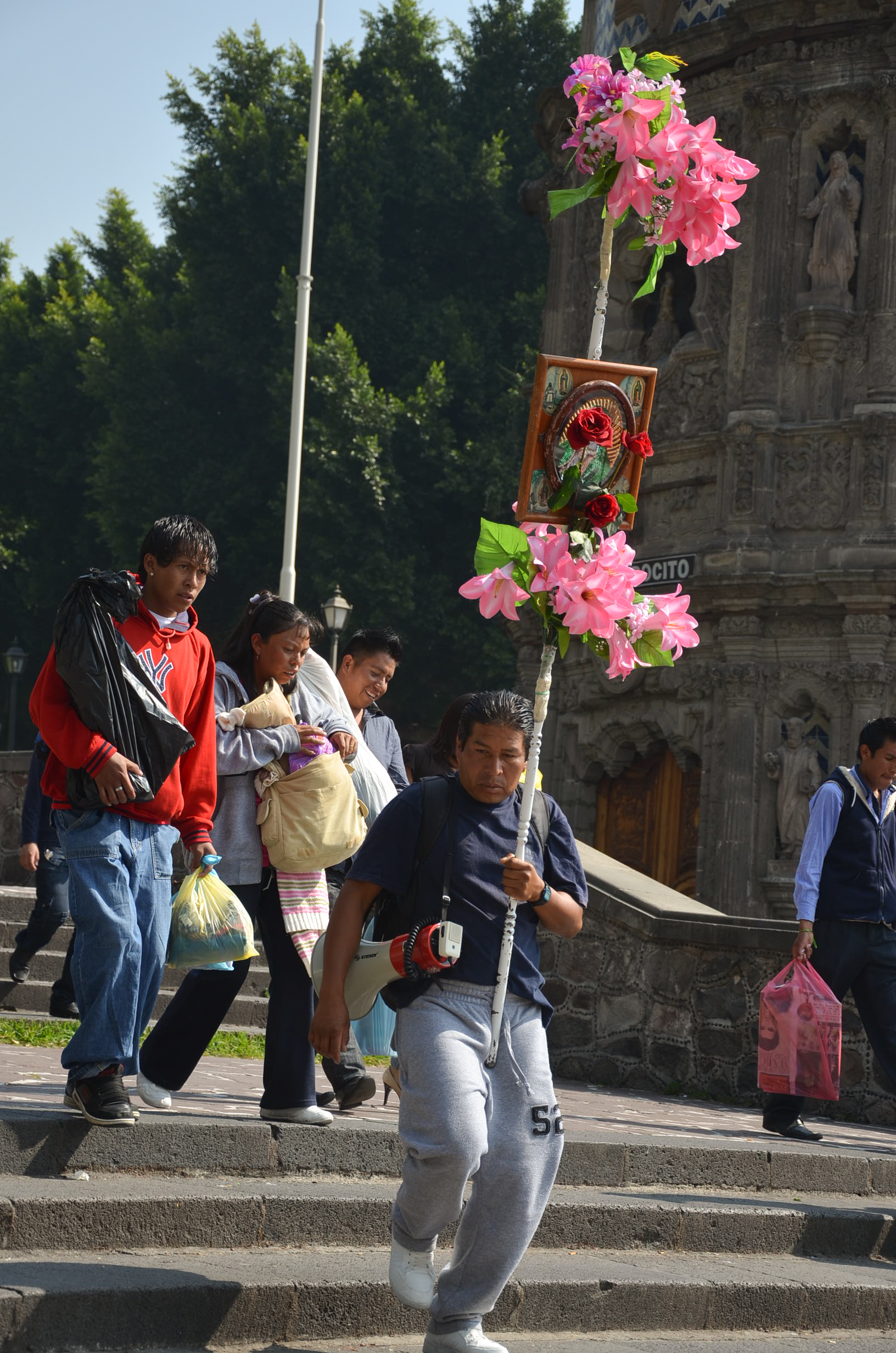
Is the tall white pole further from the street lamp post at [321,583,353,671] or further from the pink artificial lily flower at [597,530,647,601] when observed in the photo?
the pink artificial lily flower at [597,530,647,601]

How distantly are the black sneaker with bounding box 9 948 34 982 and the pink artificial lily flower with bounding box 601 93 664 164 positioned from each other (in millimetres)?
5847

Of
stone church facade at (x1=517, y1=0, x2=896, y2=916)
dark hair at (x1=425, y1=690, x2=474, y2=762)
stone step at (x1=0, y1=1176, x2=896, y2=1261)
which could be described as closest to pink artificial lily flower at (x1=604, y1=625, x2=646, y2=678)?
dark hair at (x1=425, y1=690, x2=474, y2=762)

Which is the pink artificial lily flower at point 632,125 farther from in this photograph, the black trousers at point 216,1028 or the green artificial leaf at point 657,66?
the black trousers at point 216,1028

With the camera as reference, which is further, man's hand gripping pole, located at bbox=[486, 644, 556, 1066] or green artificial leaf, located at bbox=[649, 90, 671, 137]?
green artificial leaf, located at bbox=[649, 90, 671, 137]

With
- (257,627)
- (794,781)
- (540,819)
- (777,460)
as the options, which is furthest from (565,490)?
(777,460)

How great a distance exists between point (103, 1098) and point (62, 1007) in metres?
4.00

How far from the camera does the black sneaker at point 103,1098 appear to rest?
4.61 meters

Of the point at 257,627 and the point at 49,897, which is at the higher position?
the point at 257,627

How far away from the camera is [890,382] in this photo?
703 inches

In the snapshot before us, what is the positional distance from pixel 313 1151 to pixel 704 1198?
1.68m

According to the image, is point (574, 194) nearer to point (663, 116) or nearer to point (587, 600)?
point (663, 116)

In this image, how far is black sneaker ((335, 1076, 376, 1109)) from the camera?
5910mm

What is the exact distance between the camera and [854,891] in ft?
24.3

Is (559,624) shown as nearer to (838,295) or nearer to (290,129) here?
(838,295)
